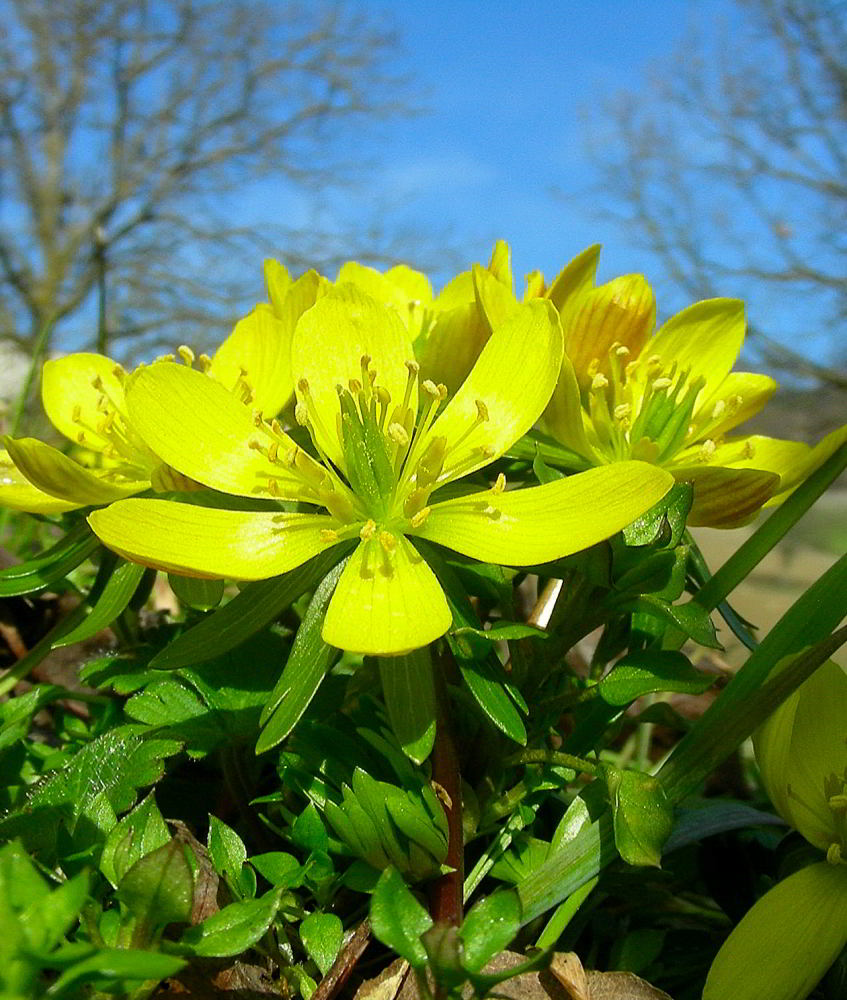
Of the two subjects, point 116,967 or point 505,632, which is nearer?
point 116,967

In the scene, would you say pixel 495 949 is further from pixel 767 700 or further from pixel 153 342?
pixel 153 342

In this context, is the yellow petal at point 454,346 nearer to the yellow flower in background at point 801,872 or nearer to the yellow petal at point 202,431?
the yellow petal at point 202,431

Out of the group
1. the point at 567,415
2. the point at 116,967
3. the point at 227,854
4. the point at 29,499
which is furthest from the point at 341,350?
the point at 116,967

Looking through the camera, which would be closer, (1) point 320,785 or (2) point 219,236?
(1) point 320,785

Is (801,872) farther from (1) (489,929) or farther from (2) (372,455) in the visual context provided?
(2) (372,455)

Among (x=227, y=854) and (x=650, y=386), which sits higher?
(x=650, y=386)

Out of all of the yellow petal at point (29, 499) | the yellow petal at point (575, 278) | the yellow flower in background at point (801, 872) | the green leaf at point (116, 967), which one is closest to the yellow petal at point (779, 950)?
the yellow flower in background at point (801, 872)

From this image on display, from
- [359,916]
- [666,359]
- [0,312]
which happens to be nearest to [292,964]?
[359,916]
